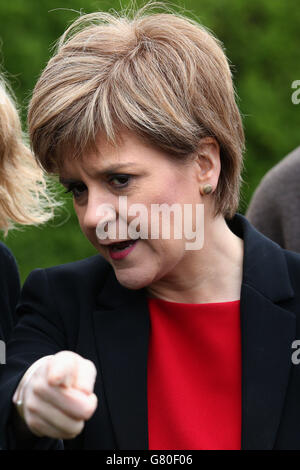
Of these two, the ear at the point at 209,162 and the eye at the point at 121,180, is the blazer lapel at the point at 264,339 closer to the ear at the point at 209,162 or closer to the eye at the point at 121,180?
the ear at the point at 209,162

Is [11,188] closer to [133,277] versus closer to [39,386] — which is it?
[133,277]

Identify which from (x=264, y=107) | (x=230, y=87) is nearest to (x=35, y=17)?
(x=264, y=107)

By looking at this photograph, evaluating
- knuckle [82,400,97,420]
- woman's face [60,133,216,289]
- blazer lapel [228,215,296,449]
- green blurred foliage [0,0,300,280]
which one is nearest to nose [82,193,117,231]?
woman's face [60,133,216,289]

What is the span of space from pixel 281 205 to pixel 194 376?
1183 mm

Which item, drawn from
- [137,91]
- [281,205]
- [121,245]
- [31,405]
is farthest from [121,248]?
[281,205]

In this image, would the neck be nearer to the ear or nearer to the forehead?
the ear

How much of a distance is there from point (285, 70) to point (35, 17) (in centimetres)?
150

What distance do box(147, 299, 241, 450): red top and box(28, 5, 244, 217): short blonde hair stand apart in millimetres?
434

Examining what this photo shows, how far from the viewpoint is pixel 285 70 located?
211 inches

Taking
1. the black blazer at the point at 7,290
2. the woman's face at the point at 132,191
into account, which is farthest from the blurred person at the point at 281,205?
the woman's face at the point at 132,191

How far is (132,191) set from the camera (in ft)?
6.93

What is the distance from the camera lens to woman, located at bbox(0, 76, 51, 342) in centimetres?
294

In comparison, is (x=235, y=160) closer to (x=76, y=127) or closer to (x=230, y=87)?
(x=230, y=87)

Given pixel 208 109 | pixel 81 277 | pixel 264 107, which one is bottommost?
pixel 264 107
